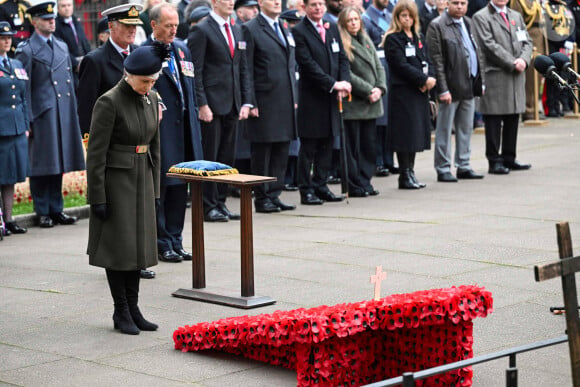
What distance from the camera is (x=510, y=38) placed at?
1511 centimetres

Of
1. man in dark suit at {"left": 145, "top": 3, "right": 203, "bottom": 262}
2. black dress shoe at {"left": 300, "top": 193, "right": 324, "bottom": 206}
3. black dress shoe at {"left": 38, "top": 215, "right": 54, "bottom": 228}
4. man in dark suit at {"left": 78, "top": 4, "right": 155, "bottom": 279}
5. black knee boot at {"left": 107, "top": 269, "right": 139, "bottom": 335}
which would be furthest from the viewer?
black dress shoe at {"left": 300, "top": 193, "right": 324, "bottom": 206}

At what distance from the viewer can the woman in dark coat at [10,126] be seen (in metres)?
11.8

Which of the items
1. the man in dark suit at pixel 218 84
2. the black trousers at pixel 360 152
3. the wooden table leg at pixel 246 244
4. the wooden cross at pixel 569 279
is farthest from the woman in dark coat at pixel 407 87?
the wooden cross at pixel 569 279

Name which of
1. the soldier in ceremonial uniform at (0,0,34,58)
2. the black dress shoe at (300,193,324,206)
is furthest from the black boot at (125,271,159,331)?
the soldier in ceremonial uniform at (0,0,34,58)

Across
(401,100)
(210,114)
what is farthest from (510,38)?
(210,114)

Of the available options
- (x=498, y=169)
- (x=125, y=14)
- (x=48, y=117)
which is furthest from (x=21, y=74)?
(x=498, y=169)

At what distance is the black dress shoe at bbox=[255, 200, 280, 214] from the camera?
12652 mm

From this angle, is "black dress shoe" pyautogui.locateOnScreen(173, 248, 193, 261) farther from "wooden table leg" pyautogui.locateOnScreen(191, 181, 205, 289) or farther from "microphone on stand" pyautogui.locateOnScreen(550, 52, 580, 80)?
"microphone on stand" pyautogui.locateOnScreen(550, 52, 580, 80)

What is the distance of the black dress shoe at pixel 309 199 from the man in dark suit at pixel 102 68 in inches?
166

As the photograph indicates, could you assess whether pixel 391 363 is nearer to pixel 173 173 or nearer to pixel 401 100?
pixel 173 173

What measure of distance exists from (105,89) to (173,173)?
3.83ft

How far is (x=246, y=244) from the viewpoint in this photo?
8.19 meters

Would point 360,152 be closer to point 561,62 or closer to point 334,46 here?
point 334,46

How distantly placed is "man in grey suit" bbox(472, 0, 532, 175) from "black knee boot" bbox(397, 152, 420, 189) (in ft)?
4.94
